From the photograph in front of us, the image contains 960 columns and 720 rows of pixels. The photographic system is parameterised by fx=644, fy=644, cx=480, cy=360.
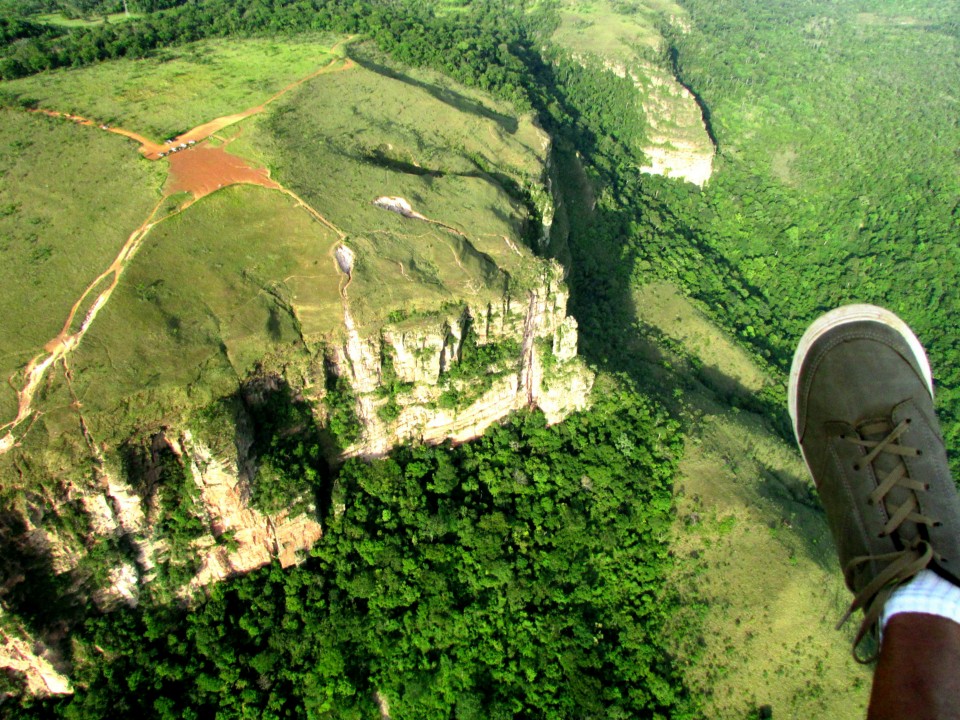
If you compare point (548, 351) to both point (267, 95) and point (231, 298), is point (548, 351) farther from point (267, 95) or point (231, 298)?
point (267, 95)

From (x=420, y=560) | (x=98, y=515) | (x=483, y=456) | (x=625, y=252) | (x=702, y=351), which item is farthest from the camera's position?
(x=625, y=252)

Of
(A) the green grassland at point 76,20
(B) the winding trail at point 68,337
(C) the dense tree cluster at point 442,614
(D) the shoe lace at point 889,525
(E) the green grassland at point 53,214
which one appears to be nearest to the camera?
(D) the shoe lace at point 889,525

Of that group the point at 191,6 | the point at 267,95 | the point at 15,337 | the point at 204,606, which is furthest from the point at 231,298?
the point at 191,6

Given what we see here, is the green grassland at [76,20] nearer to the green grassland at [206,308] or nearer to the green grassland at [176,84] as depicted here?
the green grassland at [176,84]

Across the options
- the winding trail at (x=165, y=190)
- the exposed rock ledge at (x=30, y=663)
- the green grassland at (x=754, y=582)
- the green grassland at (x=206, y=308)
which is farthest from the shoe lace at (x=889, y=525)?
the exposed rock ledge at (x=30, y=663)

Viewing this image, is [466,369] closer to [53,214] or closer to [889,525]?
[53,214]

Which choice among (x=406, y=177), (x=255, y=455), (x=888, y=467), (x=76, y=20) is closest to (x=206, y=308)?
(x=255, y=455)

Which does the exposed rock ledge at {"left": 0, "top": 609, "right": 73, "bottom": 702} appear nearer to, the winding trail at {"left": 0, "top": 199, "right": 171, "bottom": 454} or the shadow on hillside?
the winding trail at {"left": 0, "top": 199, "right": 171, "bottom": 454}

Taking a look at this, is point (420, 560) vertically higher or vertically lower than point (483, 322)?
lower
